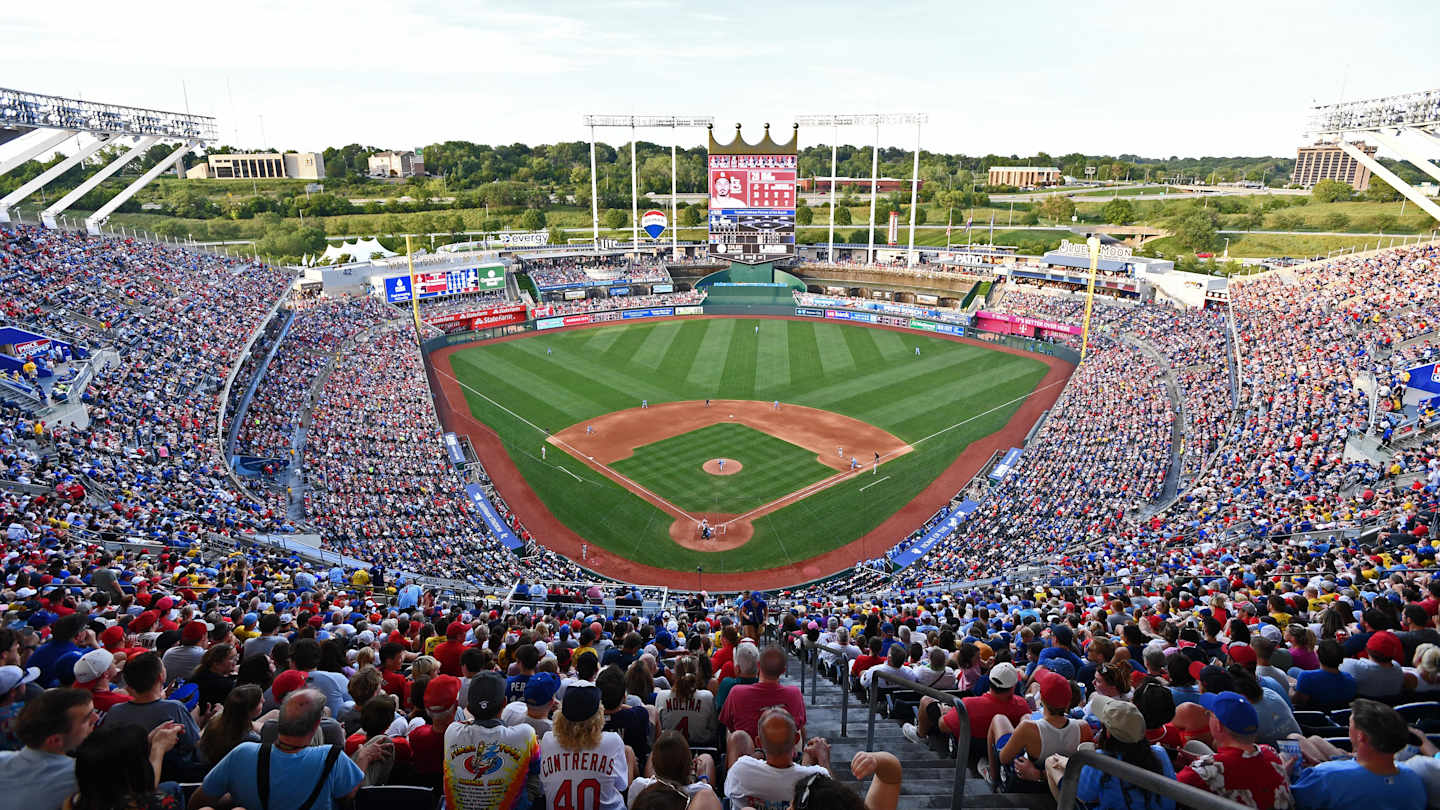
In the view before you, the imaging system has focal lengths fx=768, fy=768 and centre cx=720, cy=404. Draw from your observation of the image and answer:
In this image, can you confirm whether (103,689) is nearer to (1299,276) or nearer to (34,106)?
(34,106)

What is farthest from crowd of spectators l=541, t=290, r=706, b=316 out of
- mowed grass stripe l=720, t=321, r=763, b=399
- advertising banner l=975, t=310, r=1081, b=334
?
advertising banner l=975, t=310, r=1081, b=334

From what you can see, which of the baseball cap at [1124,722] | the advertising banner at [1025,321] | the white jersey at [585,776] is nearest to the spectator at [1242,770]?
the baseball cap at [1124,722]

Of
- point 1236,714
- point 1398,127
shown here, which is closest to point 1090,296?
point 1398,127

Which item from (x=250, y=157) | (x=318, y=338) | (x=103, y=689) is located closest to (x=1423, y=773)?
(x=103, y=689)

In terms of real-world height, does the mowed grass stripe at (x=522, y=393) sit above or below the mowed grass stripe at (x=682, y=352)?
below

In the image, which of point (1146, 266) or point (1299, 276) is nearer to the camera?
point (1299, 276)

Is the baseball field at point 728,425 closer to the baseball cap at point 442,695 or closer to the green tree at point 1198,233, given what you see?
the baseball cap at point 442,695

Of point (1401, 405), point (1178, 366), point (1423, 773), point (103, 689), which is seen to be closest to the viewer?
point (1423, 773)

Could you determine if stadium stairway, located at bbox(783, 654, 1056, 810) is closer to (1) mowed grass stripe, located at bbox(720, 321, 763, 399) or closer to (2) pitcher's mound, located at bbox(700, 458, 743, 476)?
(2) pitcher's mound, located at bbox(700, 458, 743, 476)
